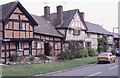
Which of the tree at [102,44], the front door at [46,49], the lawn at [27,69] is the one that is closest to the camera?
the lawn at [27,69]

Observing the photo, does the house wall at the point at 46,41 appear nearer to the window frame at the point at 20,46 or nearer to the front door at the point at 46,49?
the front door at the point at 46,49

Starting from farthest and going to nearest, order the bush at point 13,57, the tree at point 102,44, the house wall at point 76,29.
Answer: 1. the tree at point 102,44
2. the house wall at point 76,29
3. the bush at point 13,57

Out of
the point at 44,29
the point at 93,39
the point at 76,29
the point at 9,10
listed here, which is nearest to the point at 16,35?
→ the point at 9,10

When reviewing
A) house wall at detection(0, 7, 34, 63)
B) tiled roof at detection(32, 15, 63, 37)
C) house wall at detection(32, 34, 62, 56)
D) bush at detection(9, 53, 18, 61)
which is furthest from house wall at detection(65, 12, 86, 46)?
bush at detection(9, 53, 18, 61)

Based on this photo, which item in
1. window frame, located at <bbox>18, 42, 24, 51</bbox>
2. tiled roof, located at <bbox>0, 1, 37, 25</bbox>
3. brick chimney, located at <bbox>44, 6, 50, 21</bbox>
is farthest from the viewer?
brick chimney, located at <bbox>44, 6, 50, 21</bbox>

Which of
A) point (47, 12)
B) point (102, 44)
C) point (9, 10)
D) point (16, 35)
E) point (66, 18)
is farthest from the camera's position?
point (102, 44)

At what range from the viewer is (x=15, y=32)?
34531 mm

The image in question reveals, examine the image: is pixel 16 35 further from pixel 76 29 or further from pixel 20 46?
pixel 76 29

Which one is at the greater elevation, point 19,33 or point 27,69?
point 19,33

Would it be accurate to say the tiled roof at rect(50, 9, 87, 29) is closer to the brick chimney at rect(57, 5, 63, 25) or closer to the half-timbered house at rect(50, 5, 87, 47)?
the half-timbered house at rect(50, 5, 87, 47)

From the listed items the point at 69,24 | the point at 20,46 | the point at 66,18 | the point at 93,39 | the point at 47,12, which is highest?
the point at 47,12

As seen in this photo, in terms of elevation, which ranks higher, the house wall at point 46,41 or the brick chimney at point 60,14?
the brick chimney at point 60,14

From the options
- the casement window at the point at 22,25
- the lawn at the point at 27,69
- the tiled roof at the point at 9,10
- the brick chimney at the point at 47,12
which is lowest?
the lawn at the point at 27,69

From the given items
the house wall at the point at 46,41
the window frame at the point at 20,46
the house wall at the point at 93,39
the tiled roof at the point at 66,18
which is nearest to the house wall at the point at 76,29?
the tiled roof at the point at 66,18
